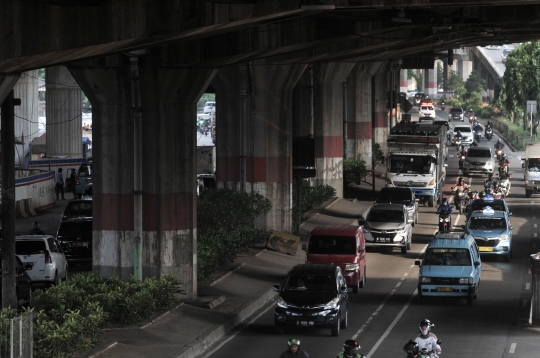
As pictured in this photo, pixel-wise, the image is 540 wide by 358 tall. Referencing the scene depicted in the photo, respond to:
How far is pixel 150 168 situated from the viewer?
101ft

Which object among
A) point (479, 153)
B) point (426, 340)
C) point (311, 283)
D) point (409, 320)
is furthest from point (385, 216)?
point (479, 153)

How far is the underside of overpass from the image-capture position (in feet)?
72.1

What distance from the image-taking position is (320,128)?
61.0 meters

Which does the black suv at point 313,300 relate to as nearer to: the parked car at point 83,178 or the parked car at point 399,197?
the parked car at point 399,197

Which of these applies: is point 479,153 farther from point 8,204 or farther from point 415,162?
point 8,204

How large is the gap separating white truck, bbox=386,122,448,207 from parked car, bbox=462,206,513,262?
14.6 meters

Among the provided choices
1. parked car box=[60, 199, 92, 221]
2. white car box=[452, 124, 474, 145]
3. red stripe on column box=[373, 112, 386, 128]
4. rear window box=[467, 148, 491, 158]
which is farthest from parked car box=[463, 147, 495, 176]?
parked car box=[60, 199, 92, 221]

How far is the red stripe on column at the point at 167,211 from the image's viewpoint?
102 feet

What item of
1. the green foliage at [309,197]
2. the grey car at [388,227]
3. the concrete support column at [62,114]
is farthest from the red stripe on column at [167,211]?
the concrete support column at [62,114]

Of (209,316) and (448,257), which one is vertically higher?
(448,257)

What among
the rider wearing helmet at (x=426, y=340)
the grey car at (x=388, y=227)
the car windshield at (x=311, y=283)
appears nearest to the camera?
the rider wearing helmet at (x=426, y=340)

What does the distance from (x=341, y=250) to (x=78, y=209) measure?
13823 millimetres

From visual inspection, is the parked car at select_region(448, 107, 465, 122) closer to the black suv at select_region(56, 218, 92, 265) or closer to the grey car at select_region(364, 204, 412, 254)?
the grey car at select_region(364, 204, 412, 254)

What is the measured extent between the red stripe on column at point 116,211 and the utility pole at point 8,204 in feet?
21.2
